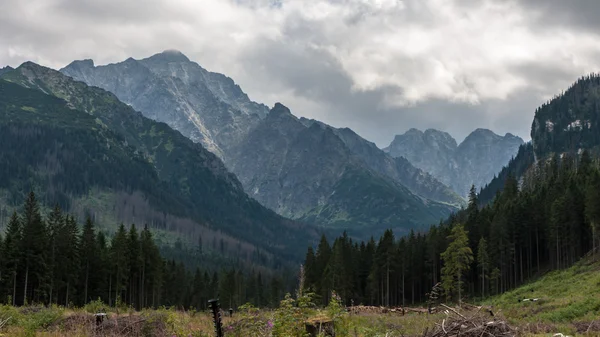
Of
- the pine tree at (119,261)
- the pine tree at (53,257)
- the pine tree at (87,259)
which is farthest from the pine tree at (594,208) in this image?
the pine tree at (53,257)

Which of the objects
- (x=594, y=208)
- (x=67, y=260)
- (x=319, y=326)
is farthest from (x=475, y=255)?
(x=319, y=326)

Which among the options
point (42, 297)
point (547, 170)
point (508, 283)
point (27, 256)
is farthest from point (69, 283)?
point (547, 170)

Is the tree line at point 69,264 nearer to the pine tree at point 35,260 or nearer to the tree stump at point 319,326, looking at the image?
the pine tree at point 35,260

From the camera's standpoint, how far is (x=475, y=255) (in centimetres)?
9369

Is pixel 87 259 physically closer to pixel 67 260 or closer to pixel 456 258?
pixel 67 260

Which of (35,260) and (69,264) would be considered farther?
(69,264)

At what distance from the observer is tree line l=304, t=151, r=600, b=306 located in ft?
268

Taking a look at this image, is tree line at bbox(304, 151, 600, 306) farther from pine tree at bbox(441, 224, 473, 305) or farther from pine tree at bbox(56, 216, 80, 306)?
pine tree at bbox(56, 216, 80, 306)

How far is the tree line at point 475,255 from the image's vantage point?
8156 cm

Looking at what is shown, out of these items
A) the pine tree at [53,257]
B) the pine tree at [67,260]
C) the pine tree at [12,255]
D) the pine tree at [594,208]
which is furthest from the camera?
the pine tree at [67,260]

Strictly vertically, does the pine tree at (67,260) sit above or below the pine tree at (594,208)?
below

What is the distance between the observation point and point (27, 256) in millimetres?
67438

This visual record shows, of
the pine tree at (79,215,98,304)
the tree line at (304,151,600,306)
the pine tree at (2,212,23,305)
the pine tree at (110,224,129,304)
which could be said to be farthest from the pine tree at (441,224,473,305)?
the pine tree at (2,212,23,305)

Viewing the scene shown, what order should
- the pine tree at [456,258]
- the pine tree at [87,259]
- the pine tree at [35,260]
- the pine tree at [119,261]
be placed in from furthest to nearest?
1. the pine tree at [119,261]
2. the pine tree at [87,259]
3. the pine tree at [456,258]
4. the pine tree at [35,260]
